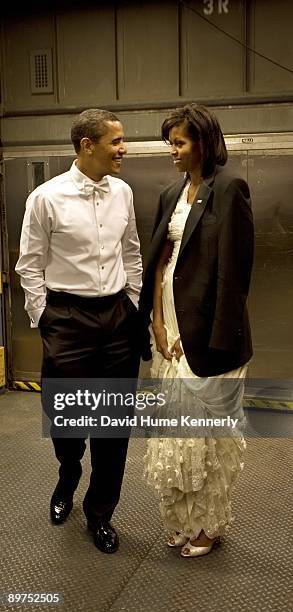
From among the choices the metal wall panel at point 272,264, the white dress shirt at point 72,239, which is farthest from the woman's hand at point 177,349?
the metal wall panel at point 272,264

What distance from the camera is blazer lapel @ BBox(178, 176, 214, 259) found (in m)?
2.35

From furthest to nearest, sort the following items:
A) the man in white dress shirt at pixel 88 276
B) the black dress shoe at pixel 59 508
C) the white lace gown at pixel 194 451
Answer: the black dress shoe at pixel 59 508 < the man in white dress shirt at pixel 88 276 < the white lace gown at pixel 194 451

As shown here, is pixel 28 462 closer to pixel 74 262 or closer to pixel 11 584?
pixel 11 584

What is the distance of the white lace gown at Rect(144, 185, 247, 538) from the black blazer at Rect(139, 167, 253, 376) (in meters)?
0.07

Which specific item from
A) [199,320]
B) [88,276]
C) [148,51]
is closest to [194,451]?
[199,320]

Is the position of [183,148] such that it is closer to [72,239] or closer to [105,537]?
[72,239]

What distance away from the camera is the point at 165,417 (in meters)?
2.55

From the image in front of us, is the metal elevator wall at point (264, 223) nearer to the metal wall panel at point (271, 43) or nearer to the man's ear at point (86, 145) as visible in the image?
the metal wall panel at point (271, 43)

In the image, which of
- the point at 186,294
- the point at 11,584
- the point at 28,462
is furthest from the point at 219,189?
the point at 28,462

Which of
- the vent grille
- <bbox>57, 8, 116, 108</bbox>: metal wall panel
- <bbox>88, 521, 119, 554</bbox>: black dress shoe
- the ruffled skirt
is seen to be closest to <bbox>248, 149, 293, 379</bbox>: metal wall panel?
<bbox>57, 8, 116, 108</bbox>: metal wall panel

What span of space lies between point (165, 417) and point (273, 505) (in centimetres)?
94

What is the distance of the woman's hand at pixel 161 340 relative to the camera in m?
2.53

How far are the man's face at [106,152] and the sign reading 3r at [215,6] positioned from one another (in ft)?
6.89

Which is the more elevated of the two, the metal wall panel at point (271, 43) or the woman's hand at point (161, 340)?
the metal wall panel at point (271, 43)
